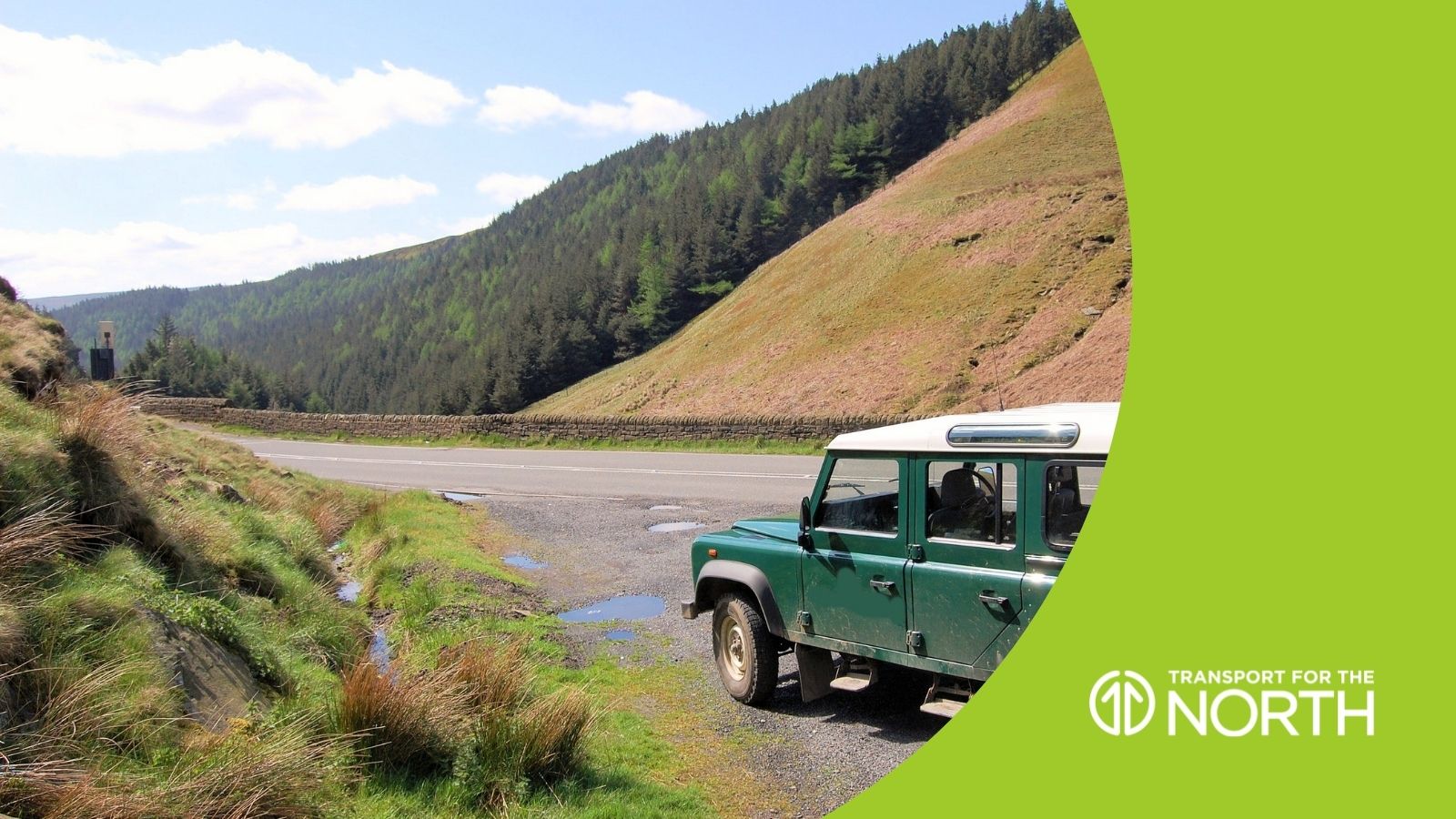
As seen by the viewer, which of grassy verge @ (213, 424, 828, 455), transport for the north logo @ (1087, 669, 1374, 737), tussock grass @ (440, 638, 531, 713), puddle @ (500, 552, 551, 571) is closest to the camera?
transport for the north logo @ (1087, 669, 1374, 737)

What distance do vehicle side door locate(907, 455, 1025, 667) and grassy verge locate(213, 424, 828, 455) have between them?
58.8 ft

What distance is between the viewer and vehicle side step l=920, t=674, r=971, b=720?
18.2 feet

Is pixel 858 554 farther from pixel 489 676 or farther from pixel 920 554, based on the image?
pixel 489 676

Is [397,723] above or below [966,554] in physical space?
below

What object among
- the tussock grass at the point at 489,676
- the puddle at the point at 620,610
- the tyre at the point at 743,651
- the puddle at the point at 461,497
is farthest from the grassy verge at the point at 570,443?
the tussock grass at the point at 489,676

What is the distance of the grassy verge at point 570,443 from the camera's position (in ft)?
84.4

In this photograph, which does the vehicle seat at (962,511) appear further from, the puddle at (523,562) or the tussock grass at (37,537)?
the puddle at (523,562)

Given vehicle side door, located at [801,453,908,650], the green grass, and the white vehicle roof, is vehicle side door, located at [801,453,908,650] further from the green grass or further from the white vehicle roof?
the green grass

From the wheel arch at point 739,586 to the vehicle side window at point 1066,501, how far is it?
2208 millimetres

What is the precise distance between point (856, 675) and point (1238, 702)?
3.85m

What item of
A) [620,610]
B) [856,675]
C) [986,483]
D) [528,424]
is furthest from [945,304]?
[986,483]

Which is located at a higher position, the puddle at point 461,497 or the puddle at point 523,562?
the puddle at point 461,497

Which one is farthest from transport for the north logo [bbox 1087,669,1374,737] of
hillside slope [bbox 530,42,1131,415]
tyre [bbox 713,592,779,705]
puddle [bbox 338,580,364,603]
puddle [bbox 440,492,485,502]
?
hillside slope [bbox 530,42,1131,415]

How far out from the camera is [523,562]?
13.2 metres
